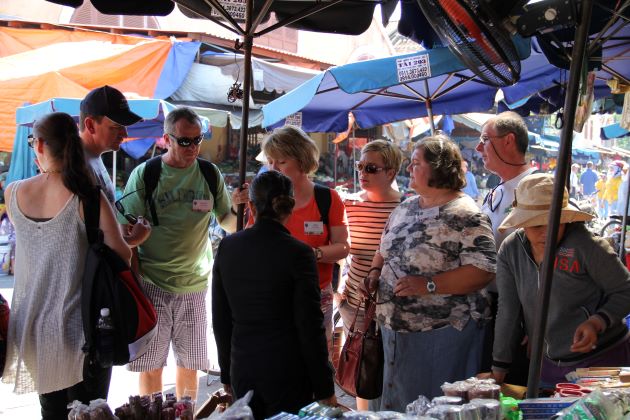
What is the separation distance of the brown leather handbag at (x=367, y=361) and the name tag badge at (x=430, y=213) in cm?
49

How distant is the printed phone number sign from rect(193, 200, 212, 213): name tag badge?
165cm

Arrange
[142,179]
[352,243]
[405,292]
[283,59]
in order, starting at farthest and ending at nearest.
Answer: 1. [283,59]
2. [352,243]
3. [142,179]
4. [405,292]

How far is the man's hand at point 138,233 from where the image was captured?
135 inches

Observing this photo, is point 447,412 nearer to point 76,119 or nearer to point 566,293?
point 566,293

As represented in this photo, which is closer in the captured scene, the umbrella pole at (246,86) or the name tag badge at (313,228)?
the umbrella pole at (246,86)

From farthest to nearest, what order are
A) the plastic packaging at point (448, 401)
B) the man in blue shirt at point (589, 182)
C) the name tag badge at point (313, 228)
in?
the man in blue shirt at point (589, 182) < the name tag badge at point (313, 228) < the plastic packaging at point (448, 401)

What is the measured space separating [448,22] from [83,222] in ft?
5.79

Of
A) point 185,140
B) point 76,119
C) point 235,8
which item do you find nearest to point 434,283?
point 185,140

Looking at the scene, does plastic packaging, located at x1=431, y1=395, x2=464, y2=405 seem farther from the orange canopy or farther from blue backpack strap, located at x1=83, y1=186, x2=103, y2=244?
the orange canopy

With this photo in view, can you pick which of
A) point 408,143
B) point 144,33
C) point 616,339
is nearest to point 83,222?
point 616,339

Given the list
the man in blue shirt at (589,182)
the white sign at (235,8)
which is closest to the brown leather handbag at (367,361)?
the white sign at (235,8)

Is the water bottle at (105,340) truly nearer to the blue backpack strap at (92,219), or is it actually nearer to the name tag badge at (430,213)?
the blue backpack strap at (92,219)

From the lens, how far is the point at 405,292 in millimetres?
2975

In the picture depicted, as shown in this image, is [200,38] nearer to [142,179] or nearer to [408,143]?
[408,143]
